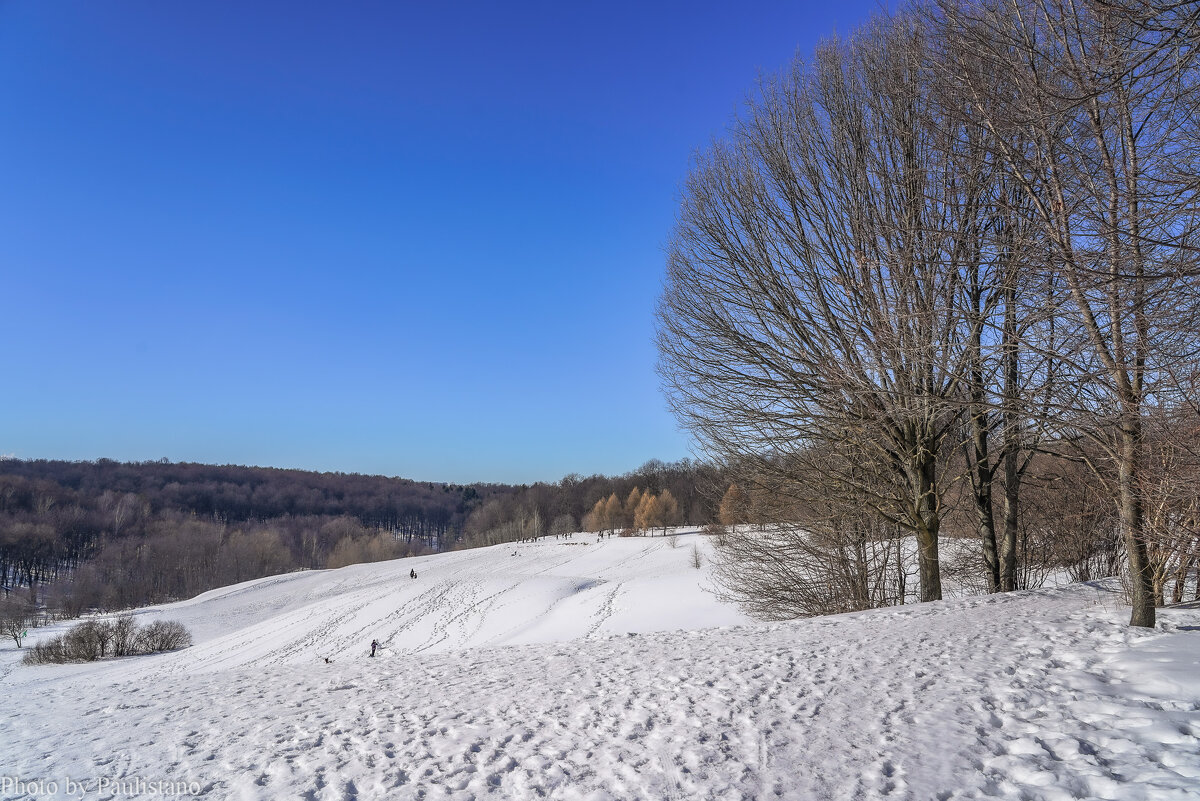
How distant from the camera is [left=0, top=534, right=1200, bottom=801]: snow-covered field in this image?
3.41 meters

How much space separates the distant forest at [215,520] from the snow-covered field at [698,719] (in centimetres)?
546

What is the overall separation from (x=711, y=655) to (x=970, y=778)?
10.7ft

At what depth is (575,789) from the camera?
3.40m

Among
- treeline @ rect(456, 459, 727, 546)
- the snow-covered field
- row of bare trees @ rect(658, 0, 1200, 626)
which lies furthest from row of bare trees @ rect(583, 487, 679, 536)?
the snow-covered field

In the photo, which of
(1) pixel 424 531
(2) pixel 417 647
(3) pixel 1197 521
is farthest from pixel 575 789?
(1) pixel 424 531

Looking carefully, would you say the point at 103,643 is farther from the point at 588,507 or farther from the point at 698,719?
the point at 588,507

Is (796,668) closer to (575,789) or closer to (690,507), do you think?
(575,789)

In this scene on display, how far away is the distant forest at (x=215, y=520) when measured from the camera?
65.7 metres

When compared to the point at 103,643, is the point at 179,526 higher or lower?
lower

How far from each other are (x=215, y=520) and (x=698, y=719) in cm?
12305

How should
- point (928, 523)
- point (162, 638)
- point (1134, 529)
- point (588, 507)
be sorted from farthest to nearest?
1. point (588, 507)
2. point (162, 638)
3. point (928, 523)
4. point (1134, 529)

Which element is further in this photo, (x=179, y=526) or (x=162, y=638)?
(x=179, y=526)

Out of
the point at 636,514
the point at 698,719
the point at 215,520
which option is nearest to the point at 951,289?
the point at 698,719

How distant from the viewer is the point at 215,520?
106 metres
